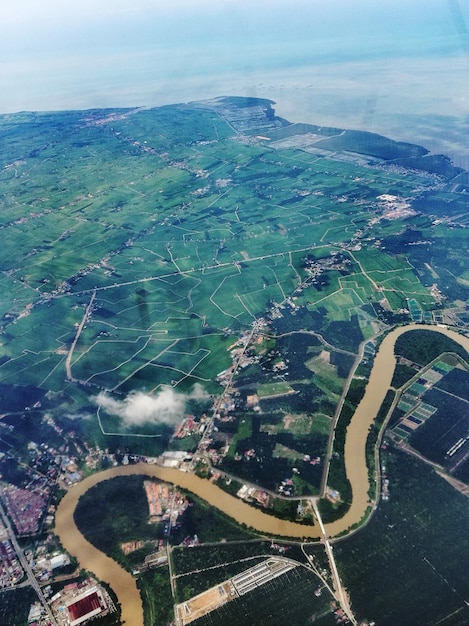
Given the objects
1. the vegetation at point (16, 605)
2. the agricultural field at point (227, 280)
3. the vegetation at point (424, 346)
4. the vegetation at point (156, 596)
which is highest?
the agricultural field at point (227, 280)

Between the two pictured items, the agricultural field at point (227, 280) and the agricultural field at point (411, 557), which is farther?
the agricultural field at point (227, 280)

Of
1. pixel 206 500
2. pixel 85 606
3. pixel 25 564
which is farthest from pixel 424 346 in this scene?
pixel 25 564

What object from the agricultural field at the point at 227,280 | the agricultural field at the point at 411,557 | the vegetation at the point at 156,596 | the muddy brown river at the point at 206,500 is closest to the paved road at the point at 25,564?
the muddy brown river at the point at 206,500

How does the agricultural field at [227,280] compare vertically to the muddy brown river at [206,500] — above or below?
above

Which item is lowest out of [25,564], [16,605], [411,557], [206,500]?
[411,557]

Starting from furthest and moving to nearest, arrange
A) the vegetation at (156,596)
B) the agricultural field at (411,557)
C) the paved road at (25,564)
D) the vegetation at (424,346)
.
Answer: the vegetation at (424,346) < the paved road at (25,564) < the vegetation at (156,596) < the agricultural field at (411,557)

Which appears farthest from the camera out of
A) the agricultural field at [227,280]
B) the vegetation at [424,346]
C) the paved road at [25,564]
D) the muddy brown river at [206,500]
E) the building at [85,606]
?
the vegetation at [424,346]

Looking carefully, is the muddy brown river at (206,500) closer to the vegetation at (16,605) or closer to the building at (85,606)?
the building at (85,606)

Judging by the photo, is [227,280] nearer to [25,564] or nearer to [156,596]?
[25,564]

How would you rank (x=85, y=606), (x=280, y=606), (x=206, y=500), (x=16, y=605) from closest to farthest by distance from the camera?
1. (x=280, y=606)
2. (x=85, y=606)
3. (x=16, y=605)
4. (x=206, y=500)

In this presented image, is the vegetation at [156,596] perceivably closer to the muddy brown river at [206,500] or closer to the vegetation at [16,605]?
the muddy brown river at [206,500]
